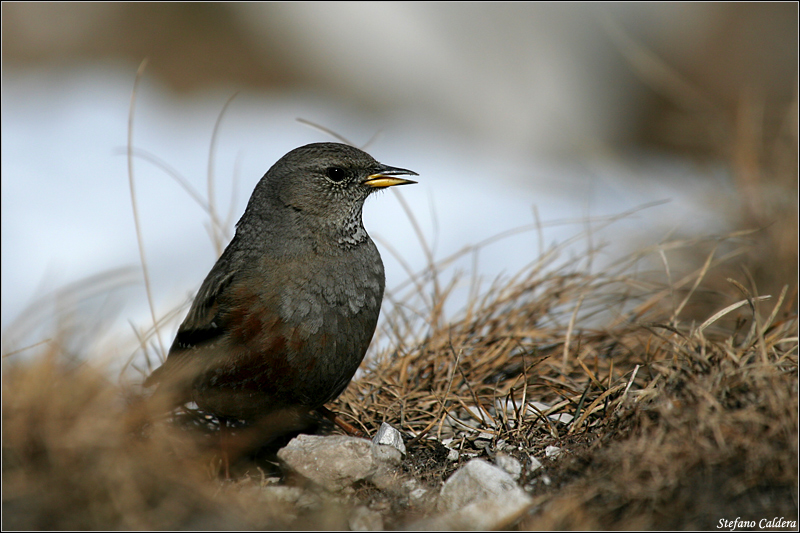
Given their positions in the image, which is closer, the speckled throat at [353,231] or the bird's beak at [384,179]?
the speckled throat at [353,231]

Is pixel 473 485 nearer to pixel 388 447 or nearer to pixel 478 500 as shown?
pixel 478 500

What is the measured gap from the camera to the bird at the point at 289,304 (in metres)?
3.31

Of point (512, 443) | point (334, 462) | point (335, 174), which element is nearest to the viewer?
point (334, 462)

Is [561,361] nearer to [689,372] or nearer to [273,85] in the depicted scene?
[689,372]

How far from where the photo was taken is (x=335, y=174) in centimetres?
380

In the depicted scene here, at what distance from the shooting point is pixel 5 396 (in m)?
2.66

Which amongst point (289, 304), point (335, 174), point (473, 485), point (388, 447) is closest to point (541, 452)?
point (473, 485)

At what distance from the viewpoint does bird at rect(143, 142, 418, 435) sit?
3314 millimetres

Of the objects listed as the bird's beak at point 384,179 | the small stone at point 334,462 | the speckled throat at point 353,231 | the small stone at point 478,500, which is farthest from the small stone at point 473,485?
the bird's beak at point 384,179

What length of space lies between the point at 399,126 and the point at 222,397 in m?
6.89

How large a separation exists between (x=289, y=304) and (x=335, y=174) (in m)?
0.85

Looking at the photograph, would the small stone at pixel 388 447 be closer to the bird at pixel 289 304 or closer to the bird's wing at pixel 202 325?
the bird at pixel 289 304

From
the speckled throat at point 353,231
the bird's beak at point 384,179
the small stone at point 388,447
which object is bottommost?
the small stone at point 388,447

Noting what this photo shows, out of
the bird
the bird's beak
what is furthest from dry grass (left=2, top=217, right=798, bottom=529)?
the bird's beak
